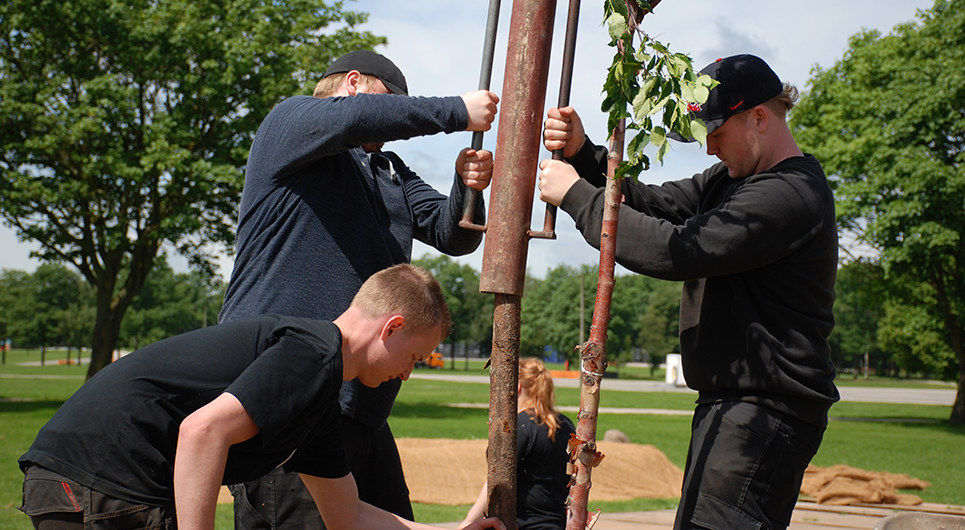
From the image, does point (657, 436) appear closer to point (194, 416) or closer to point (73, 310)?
point (194, 416)

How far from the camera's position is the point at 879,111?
25.0 metres

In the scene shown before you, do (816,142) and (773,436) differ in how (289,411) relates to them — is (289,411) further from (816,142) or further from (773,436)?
(816,142)

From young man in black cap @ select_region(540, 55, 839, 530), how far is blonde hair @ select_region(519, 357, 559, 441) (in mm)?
3162

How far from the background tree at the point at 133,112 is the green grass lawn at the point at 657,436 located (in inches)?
205

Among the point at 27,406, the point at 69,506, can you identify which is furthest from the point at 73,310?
the point at 69,506

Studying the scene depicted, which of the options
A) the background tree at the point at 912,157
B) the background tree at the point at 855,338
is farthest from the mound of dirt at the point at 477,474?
the background tree at the point at 855,338

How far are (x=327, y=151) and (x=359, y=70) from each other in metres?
0.59

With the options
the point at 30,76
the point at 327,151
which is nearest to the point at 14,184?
the point at 30,76

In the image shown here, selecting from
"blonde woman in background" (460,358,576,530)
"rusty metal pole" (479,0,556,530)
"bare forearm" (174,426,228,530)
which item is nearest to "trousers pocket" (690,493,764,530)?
"rusty metal pole" (479,0,556,530)

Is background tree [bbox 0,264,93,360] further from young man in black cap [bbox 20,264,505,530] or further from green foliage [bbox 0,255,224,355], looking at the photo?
young man in black cap [bbox 20,264,505,530]

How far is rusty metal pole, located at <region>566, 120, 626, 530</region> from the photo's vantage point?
87.6 inches

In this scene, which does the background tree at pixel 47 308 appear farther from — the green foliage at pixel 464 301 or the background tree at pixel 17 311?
the green foliage at pixel 464 301

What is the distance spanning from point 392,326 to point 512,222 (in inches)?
21.1

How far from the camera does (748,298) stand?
2.47 meters
